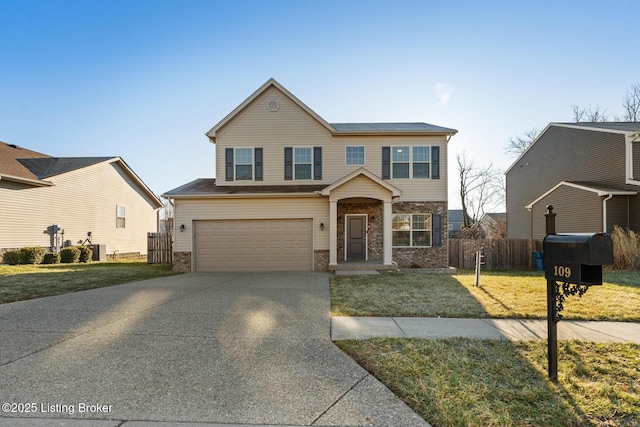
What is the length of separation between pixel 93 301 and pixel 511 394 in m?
7.98

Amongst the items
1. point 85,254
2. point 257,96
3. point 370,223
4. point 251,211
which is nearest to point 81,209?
point 85,254

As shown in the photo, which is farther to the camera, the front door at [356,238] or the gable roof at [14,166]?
the gable roof at [14,166]

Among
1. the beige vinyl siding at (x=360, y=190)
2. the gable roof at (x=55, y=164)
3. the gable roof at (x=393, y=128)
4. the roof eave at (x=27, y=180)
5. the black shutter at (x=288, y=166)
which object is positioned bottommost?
the beige vinyl siding at (x=360, y=190)

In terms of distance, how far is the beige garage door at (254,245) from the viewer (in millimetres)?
12648

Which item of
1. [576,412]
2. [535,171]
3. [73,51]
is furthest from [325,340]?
[535,171]

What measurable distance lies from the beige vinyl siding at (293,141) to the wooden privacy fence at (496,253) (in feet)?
10.5

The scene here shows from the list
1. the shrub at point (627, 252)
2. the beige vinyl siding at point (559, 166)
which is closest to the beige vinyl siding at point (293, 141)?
the shrub at point (627, 252)

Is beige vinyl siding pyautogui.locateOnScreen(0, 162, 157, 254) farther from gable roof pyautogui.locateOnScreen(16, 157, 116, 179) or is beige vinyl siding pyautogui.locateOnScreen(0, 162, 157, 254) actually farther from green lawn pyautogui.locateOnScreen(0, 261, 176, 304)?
green lawn pyautogui.locateOnScreen(0, 261, 176, 304)

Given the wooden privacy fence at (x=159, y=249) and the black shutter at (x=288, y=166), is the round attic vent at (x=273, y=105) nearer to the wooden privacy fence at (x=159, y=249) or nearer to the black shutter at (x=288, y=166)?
the black shutter at (x=288, y=166)

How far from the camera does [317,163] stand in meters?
13.9

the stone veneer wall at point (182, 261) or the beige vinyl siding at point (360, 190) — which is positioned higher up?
the beige vinyl siding at point (360, 190)

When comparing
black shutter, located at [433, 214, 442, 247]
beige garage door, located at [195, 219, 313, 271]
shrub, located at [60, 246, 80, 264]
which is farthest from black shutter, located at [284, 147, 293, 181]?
shrub, located at [60, 246, 80, 264]

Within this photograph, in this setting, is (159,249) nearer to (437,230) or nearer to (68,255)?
(68,255)

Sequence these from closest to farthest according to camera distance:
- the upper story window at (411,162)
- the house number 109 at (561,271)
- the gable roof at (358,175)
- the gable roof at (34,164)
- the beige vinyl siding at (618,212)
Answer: the house number 109 at (561,271), the gable roof at (358,175), the upper story window at (411,162), the beige vinyl siding at (618,212), the gable roof at (34,164)
